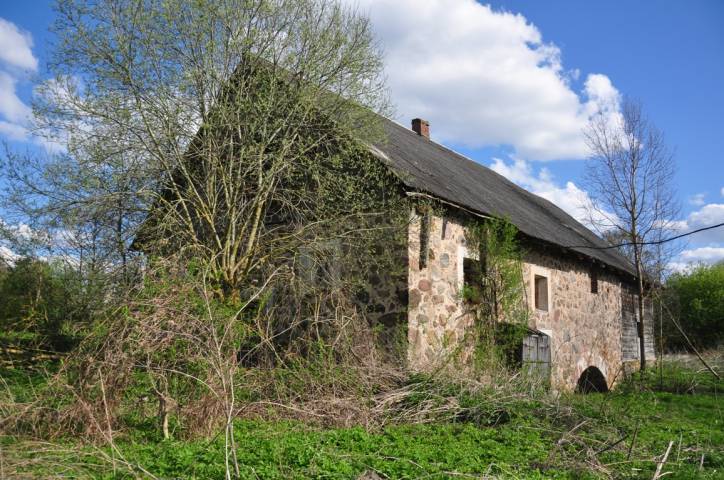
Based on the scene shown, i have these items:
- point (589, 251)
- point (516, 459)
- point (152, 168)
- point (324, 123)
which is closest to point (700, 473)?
point (516, 459)

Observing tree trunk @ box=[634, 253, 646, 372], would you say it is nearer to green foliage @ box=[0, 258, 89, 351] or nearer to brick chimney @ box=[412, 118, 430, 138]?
brick chimney @ box=[412, 118, 430, 138]

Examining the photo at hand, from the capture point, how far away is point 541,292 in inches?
501

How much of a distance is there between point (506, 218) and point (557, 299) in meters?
3.17

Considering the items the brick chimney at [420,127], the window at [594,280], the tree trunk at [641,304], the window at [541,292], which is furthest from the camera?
the brick chimney at [420,127]

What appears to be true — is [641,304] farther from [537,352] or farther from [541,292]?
[537,352]

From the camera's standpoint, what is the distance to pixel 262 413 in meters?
6.95

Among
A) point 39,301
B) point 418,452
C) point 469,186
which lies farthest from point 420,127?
point 418,452

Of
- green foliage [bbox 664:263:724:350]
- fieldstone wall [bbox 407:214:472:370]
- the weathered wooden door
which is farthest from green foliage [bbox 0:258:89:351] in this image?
green foliage [bbox 664:263:724:350]

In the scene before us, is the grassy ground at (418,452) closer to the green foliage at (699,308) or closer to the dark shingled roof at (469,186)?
the dark shingled roof at (469,186)

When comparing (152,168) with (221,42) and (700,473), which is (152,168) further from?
(700,473)

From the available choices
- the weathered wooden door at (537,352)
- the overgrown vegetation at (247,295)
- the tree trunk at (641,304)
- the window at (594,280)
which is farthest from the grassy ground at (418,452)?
the tree trunk at (641,304)

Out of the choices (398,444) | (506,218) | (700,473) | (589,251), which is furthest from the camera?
(589,251)

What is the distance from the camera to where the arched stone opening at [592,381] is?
1488 centimetres

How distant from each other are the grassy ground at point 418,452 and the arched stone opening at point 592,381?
693 centimetres
